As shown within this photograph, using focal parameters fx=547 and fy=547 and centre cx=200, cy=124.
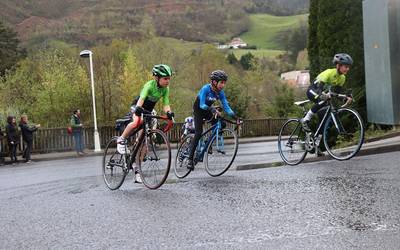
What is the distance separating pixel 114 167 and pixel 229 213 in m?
3.47

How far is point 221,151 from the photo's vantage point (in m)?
9.21

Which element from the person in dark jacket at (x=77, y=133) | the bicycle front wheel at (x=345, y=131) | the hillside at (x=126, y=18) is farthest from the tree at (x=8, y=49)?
the bicycle front wheel at (x=345, y=131)

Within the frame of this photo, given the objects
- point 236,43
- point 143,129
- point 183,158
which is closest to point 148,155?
point 143,129

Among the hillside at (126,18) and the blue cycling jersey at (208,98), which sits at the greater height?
the hillside at (126,18)

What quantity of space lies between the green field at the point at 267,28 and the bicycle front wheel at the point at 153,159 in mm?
125559

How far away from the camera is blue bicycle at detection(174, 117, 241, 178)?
9.16 meters

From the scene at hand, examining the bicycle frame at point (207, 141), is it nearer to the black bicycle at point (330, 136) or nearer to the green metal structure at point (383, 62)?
the black bicycle at point (330, 136)

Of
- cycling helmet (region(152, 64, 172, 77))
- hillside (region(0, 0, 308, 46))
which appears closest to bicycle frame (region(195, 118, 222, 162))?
cycling helmet (region(152, 64, 172, 77))

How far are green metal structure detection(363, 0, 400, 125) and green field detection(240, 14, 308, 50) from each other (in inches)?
4723

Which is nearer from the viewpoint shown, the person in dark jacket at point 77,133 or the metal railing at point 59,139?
the person in dark jacket at point 77,133

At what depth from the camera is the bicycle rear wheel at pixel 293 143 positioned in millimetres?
10203

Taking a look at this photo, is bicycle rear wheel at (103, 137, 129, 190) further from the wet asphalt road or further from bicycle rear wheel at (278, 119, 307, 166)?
bicycle rear wheel at (278, 119, 307, 166)

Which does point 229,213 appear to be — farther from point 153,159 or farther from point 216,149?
point 216,149

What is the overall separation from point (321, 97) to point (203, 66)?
183ft
